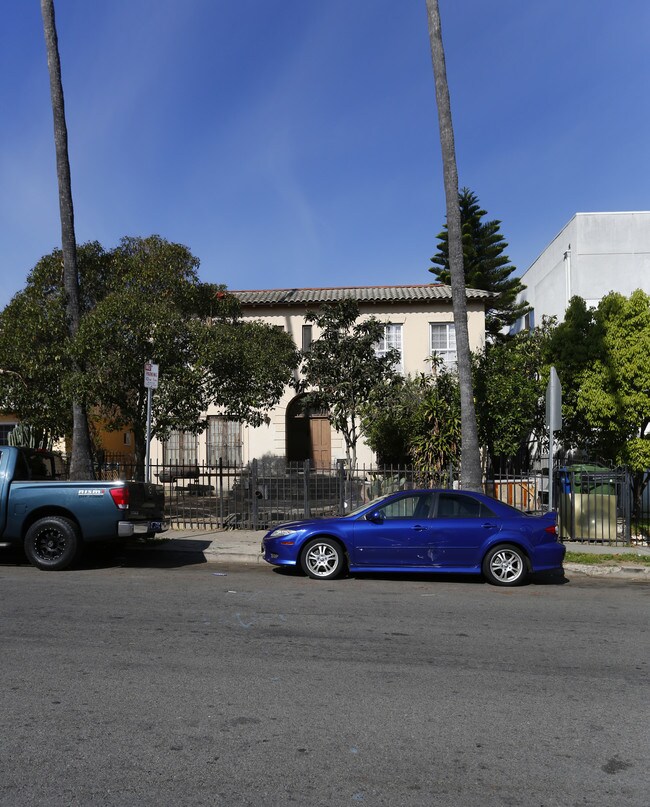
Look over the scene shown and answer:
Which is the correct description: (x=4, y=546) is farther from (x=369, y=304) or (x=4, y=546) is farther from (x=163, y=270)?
(x=369, y=304)

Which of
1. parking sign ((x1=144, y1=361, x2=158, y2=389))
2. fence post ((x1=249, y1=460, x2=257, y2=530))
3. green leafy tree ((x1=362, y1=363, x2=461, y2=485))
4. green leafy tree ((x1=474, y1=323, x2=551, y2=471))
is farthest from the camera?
green leafy tree ((x1=362, y1=363, x2=461, y2=485))

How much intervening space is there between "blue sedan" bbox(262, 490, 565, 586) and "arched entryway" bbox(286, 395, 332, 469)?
50.2 ft

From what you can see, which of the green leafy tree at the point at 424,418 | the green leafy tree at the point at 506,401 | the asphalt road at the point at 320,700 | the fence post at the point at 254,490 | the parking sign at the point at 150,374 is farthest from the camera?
the green leafy tree at the point at 424,418

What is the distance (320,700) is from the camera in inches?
191

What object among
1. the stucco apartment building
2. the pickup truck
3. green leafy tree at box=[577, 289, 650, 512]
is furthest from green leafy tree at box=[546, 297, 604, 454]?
the pickup truck

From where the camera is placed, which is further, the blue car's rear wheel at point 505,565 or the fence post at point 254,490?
the fence post at point 254,490

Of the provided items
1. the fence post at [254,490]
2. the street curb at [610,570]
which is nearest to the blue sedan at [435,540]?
the street curb at [610,570]

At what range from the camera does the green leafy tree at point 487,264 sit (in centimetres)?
3622

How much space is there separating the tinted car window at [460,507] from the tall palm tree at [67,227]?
770 centimetres

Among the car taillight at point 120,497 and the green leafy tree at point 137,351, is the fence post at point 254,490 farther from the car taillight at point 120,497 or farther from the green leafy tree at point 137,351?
the car taillight at point 120,497

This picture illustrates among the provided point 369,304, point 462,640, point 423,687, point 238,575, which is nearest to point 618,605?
point 462,640

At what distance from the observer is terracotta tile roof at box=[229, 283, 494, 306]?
24.5m

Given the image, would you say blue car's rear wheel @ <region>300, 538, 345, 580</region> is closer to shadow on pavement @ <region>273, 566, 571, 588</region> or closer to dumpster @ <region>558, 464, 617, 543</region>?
shadow on pavement @ <region>273, 566, 571, 588</region>

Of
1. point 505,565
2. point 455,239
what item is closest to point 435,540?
point 505,565
